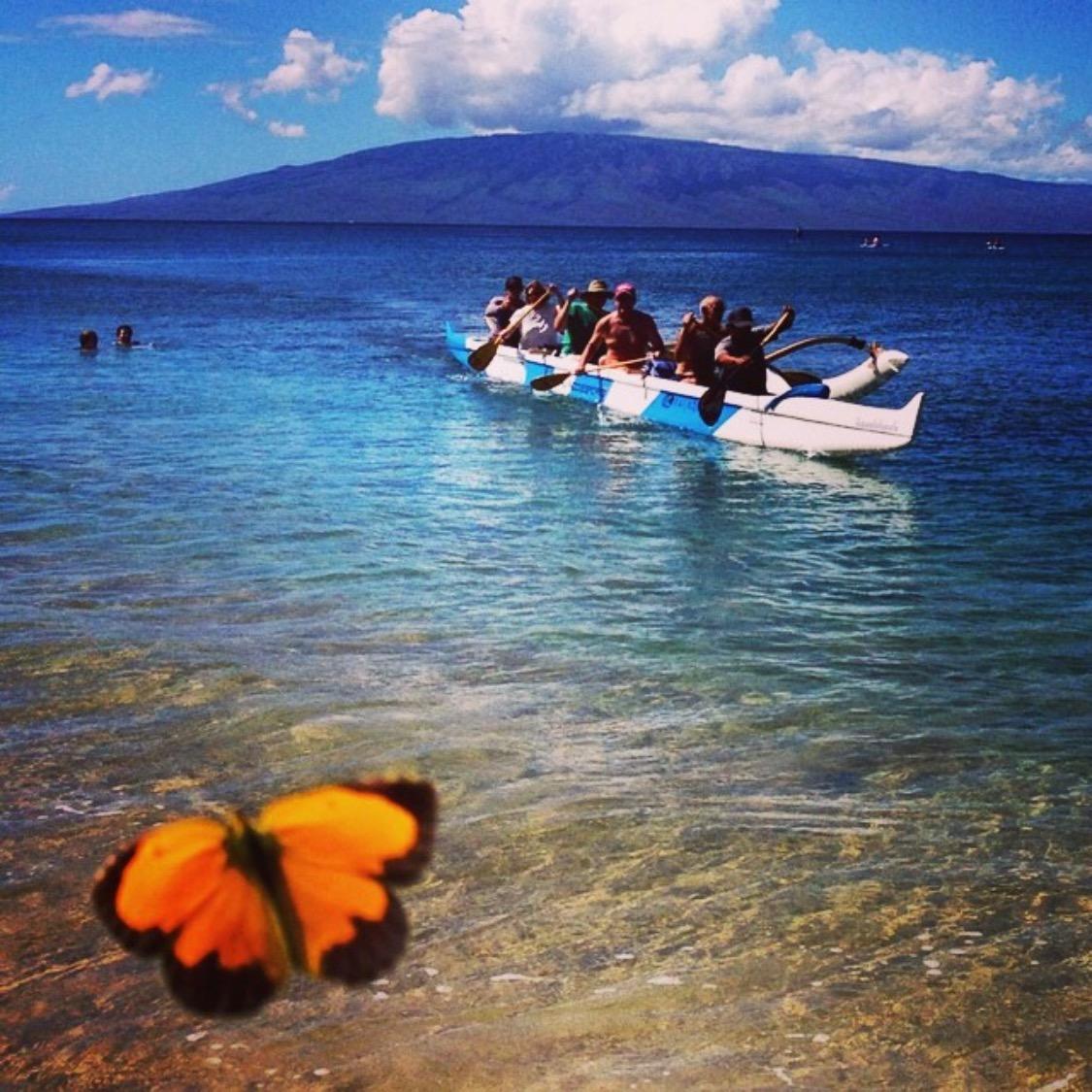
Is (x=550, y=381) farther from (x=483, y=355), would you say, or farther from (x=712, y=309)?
(x=712, y=309)

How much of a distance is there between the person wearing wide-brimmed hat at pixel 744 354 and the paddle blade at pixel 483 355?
7085 mm

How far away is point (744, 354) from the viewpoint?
688 inches

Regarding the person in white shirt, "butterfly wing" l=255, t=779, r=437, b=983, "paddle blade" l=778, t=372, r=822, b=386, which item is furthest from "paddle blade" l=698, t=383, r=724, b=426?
"butterfly wing" l=255, t=779, r=437, b=983

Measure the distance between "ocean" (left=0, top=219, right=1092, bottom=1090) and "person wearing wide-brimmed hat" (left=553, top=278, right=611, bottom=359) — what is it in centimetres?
503

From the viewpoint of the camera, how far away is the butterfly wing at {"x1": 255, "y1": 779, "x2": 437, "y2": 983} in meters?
0.57

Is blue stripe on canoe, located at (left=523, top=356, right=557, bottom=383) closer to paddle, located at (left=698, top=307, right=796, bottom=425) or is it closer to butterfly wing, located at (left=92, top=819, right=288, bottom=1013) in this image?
paddle, located at (left=698, top=307, right=796, bottom=425)

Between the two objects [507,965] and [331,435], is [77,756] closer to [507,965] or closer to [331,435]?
[507,965]

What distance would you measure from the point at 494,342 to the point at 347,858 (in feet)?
77.7

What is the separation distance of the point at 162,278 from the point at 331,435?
179 feet

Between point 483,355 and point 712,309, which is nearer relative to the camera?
point 712,309

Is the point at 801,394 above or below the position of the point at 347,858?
below

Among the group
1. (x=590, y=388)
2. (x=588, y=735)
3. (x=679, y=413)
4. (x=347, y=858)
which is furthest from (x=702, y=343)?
(x=347, y=858)

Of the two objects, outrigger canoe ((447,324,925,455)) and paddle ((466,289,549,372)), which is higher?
paddle ((466,289,549,372))

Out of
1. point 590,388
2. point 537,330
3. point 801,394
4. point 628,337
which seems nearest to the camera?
point 801,394
